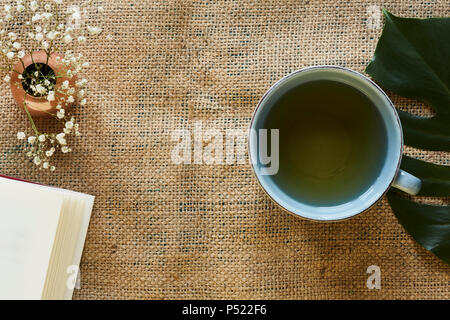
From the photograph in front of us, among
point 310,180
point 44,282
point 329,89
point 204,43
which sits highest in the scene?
point 204,43

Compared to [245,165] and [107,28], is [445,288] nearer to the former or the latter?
[245,165]

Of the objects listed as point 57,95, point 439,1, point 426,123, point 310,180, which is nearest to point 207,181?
point 310,180

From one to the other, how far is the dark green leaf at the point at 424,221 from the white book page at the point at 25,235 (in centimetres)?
60

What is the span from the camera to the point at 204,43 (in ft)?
2.54

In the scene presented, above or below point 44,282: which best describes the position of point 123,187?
above

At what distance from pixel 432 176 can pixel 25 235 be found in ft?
2.39

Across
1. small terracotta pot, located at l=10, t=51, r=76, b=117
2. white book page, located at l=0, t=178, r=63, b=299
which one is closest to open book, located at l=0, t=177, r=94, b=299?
white book page, located at l=0, t=178, r=63, b=299

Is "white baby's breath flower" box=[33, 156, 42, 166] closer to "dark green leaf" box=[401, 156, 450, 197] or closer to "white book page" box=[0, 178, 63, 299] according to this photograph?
"white book page" box=[0, 178, 63, 299]

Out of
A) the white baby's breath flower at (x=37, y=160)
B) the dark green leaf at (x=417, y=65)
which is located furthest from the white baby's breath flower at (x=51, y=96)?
the dark green leaf at (x=417, y=65)

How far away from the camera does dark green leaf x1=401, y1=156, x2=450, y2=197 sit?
74 centimetres

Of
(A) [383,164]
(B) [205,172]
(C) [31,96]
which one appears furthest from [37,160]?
(A) [383,164]

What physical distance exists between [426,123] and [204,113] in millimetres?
410

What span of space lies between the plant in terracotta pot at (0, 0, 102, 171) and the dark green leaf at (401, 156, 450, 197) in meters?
0.60

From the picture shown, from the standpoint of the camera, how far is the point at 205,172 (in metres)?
0.76
